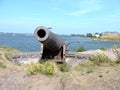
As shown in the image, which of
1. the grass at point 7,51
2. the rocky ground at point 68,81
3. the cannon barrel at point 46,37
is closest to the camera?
the rocky ground at point 68,81

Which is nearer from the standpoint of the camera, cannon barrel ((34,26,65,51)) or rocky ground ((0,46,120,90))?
rocky ground ((0,46,120,90))

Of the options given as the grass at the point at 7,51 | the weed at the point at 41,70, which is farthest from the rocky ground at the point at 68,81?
the grass at the point at 7,51

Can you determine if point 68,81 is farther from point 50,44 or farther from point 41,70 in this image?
point 50,44

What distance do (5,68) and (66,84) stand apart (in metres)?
3.21

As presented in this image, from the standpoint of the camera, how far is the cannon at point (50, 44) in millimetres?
11711

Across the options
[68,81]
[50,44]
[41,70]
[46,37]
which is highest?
[46,37]

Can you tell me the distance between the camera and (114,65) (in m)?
10.2

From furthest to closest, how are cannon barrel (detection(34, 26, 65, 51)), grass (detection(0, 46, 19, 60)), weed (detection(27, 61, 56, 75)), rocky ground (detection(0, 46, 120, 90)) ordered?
grass (detection(0, 46, 19, 60)), cannon barrel (detection(34, 26, 65, 51)), weed (detection(27, 61, 56, 75)), rocky ground (detection(0, 46, 120, 90))

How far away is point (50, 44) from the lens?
12.5 metres

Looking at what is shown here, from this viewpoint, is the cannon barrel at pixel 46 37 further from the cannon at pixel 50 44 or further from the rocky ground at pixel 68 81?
the rocky ground at pixel 68 81

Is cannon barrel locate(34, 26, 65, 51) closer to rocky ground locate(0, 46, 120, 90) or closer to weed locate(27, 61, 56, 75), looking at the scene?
weed locate(27, 61, 56, 75)

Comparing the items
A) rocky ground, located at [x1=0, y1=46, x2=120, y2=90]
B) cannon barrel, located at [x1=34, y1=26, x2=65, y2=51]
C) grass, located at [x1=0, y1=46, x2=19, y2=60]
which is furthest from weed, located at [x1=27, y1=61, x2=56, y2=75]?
grass, located at [x1=0, y1=46, x2=19, y2=60]

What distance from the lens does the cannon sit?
461 inches

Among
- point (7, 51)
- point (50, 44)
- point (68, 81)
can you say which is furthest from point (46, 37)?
point (7, 51)
